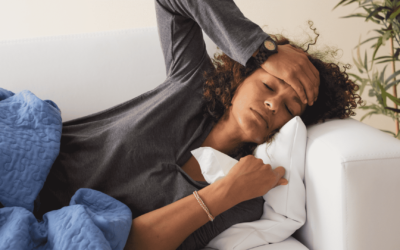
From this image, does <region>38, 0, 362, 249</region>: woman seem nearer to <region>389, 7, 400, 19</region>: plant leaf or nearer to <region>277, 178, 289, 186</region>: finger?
<region>277, 178, 289, 186</region>: finger

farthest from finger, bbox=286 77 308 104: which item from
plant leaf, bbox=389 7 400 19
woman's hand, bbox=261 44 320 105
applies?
plant leaf, bbox=389 7 400 19

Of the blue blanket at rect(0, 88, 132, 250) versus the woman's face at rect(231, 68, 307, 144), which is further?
the woman's face at rect(231, 68, 307, 144)

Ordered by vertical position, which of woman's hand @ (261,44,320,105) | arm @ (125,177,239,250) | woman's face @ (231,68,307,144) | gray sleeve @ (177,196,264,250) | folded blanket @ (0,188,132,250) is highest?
woman's hand @ (261,44,320,105)

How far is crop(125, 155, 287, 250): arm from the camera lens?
2.72ft

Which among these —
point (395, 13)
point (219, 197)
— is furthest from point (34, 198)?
point (395, 13)

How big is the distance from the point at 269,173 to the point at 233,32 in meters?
0.43

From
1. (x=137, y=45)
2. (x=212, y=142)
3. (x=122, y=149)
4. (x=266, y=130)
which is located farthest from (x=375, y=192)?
(x=137, y=45)

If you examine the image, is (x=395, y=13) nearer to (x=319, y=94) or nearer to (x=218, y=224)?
(x=319, y=94)

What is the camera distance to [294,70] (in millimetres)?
959

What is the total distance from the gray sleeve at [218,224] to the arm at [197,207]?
4cm

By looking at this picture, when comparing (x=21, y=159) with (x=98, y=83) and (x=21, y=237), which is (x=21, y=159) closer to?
(x=21, y=237)

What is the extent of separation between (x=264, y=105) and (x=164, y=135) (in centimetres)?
35

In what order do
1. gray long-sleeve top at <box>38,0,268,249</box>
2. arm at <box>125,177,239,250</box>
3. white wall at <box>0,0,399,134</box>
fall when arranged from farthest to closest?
white wall at <box>0,0,399,134</box> → gray long-sleeve top at <box>38,0,268,249</box> → arm at <box>125,177,239,250</box>

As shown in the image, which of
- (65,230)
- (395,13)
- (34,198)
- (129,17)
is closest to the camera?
(65,230)
